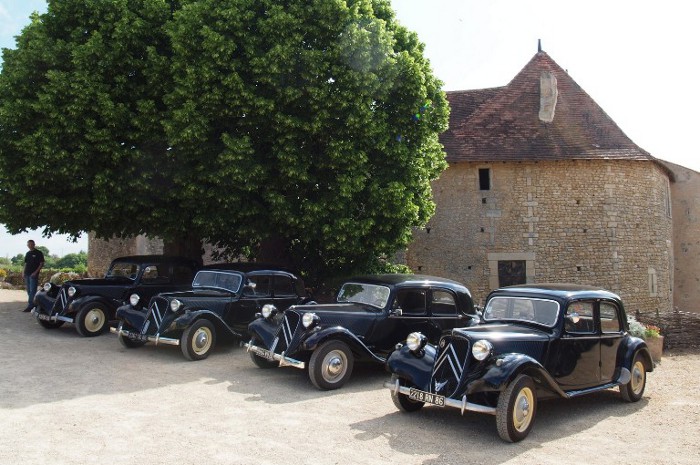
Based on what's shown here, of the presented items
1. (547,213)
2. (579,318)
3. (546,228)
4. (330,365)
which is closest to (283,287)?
Result: (330,365)

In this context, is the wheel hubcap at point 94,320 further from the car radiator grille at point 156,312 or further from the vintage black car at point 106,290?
the car radiator grille at point 156,312

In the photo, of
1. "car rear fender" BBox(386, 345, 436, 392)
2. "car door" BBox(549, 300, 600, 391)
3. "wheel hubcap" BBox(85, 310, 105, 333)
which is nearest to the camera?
"car rear fender" BBox(386, 345, 436, 392)

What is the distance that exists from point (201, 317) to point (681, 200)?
806 inches


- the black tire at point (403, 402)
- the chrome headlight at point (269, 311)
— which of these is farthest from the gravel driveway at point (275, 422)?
the chrome headlight at point (269, 311)

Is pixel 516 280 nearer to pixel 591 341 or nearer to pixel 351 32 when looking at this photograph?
pixel 351 32

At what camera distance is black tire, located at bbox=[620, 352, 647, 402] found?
722 cm

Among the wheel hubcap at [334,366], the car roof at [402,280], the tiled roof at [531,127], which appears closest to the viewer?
the wheel hubcap at [334,366]

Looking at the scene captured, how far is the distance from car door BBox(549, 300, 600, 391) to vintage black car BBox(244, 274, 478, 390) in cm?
231

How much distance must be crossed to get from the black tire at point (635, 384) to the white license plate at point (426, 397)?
2855 millimetres

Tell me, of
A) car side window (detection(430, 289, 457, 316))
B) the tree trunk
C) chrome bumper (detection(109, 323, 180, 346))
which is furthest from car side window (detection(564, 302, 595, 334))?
the tree trunk

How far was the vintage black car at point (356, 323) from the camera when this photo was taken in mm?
7719

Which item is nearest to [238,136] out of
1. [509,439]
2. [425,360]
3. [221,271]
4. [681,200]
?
[221,271]

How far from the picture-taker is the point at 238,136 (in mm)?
12406

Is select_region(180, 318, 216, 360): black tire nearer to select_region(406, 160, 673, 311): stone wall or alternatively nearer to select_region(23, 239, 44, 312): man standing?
select_region(23, 239, 44, 312): man standing
